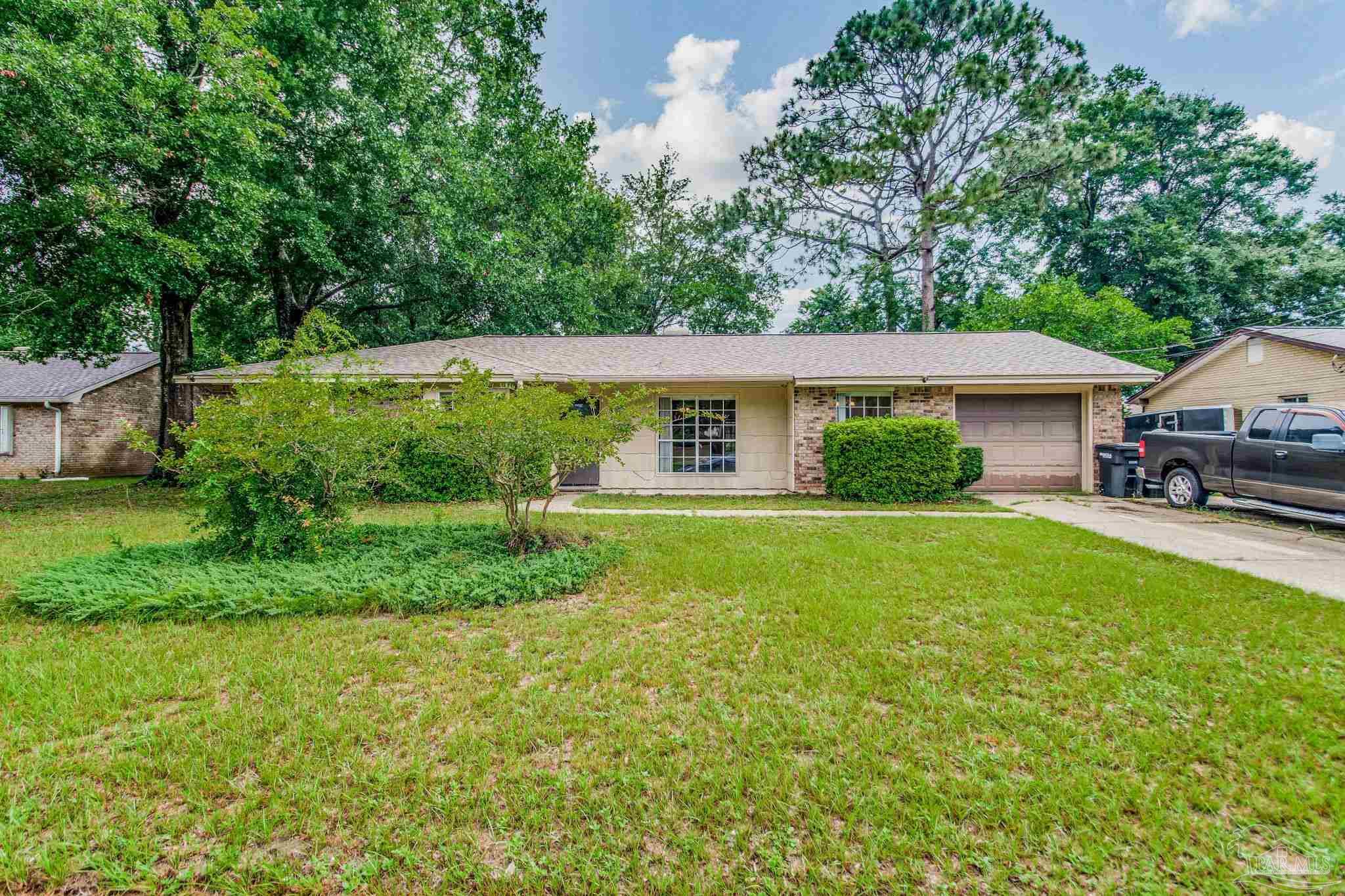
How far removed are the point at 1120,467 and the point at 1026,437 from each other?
5.21 ft

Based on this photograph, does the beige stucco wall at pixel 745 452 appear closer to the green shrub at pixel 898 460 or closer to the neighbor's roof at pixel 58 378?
the green shrub at pixel 898 460

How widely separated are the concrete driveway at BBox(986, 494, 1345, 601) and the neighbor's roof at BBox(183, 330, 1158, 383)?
9.16 feet

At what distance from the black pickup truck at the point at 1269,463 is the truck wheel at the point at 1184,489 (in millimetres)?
10

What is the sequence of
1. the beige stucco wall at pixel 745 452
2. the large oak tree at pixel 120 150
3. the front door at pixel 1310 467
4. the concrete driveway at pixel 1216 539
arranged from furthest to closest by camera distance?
the beige stucco wall at pixel 745 452 → the large oak tree at pixel 120 150 → the front door at pixel 1310 467 → the concrete driveway at pixel 1216 539

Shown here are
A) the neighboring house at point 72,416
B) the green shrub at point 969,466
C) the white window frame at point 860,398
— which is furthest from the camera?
the neighboring house at point 72,416

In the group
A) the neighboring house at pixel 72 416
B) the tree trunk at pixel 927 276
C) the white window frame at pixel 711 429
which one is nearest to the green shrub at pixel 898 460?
the white window frame at pixel 711 429

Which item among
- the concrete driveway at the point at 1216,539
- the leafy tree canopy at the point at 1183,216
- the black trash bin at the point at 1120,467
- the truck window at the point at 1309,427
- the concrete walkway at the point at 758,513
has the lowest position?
the concrete driveway at the point at 1216,539

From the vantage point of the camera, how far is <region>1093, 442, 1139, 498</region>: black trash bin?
31.5ft

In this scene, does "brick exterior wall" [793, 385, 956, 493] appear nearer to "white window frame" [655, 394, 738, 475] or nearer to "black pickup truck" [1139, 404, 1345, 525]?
"white window frame" [655, 394, 738, 475]

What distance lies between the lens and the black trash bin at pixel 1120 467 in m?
9.61

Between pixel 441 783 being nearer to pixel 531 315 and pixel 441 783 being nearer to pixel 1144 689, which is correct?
pixel 1144 689

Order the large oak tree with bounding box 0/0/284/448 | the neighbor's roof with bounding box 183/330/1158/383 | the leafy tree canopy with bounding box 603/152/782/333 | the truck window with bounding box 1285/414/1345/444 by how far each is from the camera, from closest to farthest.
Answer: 1. the truck window with bounding box 1285/414/1345/444
2. the large oak tree with bounding box 0/0/284/448
3. the neighbor's roof with bounding box 183/330/1158/383
4. the leafy tree canopy with bounding box 603/152/782/333

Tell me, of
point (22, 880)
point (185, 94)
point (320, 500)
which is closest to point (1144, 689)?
point (22, 880)

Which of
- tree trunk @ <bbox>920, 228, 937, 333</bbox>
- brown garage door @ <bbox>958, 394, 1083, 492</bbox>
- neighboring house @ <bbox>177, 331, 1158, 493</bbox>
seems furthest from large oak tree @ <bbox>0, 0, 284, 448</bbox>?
tree trunk @ <bbox>920, 228, 937, 333</bbox>
